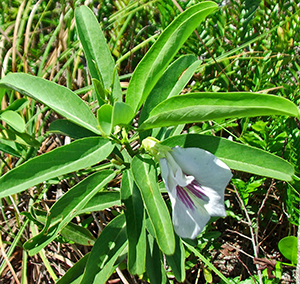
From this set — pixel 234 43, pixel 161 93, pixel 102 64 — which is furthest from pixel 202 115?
pixel 234 43

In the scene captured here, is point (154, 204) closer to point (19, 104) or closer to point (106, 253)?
point (106, 253)

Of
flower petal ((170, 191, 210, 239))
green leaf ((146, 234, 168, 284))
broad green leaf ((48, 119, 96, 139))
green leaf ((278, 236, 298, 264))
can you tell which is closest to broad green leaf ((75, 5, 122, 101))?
broad green leaf ((48, 119, 96, 139))

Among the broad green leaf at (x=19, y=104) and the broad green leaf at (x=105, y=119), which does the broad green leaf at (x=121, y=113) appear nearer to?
the broad green leaf at (x=105, y=119)

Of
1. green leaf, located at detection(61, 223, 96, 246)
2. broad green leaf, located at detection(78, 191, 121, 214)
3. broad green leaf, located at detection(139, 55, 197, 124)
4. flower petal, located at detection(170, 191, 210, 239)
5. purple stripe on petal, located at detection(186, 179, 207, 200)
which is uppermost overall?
broad green leaf, located at detection(139, 55, 197, 124)

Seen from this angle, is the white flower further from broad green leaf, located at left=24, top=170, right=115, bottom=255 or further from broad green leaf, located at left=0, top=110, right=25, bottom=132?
broad green leaf, located at left=0, top=110, right=25, bottom=132

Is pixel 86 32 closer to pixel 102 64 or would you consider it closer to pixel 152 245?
pixel 102 64

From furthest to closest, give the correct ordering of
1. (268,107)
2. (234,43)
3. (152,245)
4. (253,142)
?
(234,43) < (253,142) < (152,245) < (268,107)
